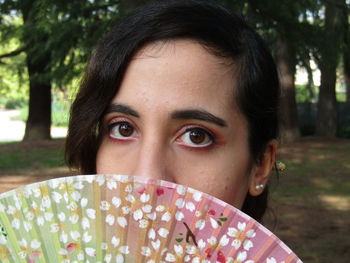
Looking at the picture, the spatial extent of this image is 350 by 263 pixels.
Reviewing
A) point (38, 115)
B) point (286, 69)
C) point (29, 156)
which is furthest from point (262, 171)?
point (38, 115)

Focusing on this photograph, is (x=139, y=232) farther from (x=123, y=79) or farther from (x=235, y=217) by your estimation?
(x=123, y=79)

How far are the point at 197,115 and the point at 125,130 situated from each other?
0.67ft

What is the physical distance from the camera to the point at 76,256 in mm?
974

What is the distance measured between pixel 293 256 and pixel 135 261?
302mm

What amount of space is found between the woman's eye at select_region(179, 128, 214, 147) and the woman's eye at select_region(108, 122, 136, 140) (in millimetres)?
138

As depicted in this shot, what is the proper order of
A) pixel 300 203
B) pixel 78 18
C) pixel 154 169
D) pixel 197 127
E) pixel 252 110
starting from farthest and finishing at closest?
pixel 300 203 < pixel 78 18 < pixel 252 110 < pixel 197 127 < pixel 154 169

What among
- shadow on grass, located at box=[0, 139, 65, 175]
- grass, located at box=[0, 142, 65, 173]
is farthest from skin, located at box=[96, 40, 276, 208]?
grass, located at box=[0, 142, 65, 173]

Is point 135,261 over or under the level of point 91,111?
under

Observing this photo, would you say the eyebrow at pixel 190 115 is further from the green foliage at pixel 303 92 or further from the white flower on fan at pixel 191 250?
the green foliage at pixel 303 92

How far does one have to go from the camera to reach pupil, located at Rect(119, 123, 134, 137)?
135 cm

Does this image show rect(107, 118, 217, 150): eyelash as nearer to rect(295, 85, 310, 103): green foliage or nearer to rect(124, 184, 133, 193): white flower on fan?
rect(124, 184, 133, 193): white flower on fan

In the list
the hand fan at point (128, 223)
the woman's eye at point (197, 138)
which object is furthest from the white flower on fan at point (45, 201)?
the woman's eye at point (197, 138)

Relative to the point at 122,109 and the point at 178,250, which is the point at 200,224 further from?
the point at 122,109

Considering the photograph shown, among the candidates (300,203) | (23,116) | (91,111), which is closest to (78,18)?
(300,203)
